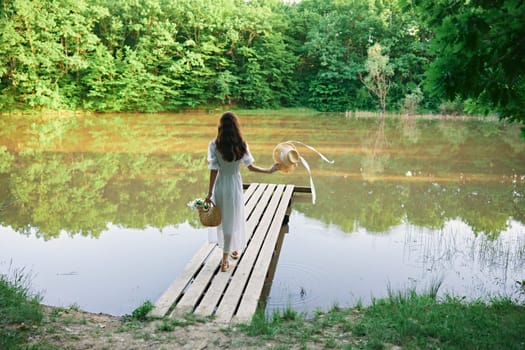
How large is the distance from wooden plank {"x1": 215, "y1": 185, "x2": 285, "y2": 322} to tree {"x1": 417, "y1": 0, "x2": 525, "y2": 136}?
2.30 metres

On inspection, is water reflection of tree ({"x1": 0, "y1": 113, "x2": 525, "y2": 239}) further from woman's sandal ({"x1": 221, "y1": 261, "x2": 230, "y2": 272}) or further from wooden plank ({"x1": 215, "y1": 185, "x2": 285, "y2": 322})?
woman's sandal ({"x1": 221, "y1": 261, "x2": 230, "y2": 272})

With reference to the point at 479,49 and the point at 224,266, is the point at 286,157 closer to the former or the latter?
the point at 224,266

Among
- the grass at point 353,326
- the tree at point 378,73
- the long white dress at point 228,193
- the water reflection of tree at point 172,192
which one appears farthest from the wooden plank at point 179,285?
the tree at point 378,73

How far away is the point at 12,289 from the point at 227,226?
1.94m

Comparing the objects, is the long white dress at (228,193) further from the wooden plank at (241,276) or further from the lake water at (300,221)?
the lake water at (300,221)

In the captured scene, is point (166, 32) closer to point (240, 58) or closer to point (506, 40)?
point (240, 58)

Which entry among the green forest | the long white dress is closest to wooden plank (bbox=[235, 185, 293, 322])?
the long white dress

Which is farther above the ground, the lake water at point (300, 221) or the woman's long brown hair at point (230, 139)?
the woman's long brown hair at point (230, 139)

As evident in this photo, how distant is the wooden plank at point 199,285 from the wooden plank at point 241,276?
0.72 feet

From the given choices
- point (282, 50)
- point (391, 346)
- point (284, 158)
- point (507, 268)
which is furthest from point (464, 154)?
point (282, 50)

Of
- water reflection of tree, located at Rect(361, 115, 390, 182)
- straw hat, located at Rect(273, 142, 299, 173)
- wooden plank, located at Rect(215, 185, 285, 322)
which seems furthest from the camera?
water reflection of tree, located at Rect(361, 115, 390, 182)

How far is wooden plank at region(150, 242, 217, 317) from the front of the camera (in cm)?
386

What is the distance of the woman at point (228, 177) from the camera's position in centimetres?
445

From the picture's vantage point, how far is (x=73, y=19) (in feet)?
84.0
